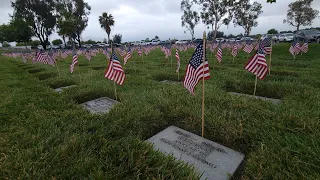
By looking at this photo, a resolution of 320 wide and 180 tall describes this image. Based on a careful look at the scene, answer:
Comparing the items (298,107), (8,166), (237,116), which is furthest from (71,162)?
(298,107)

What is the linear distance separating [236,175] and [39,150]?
240 centimetres

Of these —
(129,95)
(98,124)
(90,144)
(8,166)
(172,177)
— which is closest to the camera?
(172,177)

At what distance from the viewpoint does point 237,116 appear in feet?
11.0

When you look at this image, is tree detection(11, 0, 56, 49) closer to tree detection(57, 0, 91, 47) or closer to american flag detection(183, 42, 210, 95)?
tree detection(57, 0, 91, 47)

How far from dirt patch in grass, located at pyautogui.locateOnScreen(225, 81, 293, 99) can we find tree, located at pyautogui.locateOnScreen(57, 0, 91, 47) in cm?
4630

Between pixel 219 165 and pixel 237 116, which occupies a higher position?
pixel 237 116

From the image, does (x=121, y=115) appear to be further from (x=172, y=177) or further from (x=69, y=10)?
(x=69, y=10)

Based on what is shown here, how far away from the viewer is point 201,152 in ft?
8.42

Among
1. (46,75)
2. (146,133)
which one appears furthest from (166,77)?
(46,75)

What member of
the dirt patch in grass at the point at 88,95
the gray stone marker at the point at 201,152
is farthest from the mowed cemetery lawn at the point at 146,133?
the gray stone marker at the point at 201,152

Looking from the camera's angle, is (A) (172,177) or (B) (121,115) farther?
(B) (121,115)

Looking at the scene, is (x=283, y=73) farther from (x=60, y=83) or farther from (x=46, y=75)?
(x=46, y=75)

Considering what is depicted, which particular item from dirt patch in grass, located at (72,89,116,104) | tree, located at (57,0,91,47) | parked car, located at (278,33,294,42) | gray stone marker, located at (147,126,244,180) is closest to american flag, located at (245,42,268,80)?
gray stone marker, located at (147,126,244,180)

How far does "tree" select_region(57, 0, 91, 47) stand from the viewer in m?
43.3
